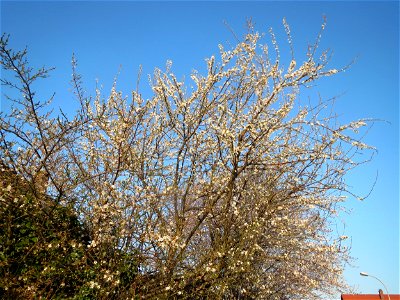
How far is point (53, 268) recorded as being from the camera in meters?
6.03

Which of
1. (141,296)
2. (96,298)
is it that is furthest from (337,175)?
(96,298)

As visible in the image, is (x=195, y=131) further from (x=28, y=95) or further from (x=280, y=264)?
(x=280, y=264)

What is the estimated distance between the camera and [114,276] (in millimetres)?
6605

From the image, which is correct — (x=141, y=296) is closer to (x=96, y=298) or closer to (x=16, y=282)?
(x=96, y=298)

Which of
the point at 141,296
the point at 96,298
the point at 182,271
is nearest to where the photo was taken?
the point at 96,298

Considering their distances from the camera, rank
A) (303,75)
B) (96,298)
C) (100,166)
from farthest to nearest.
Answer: (303,75), (100,166), (96,298)

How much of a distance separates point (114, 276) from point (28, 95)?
321 centimetres

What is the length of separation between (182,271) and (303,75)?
4.92 meters

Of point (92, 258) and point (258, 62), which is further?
point (258, 62)

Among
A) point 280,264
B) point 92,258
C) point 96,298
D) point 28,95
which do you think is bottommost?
point 96,298

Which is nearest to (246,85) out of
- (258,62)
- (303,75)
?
(258,62)

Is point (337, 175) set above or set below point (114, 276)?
above

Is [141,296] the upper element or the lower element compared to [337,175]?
lower

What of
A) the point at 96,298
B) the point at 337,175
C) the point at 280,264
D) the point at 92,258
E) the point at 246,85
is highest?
the point at 246,85
